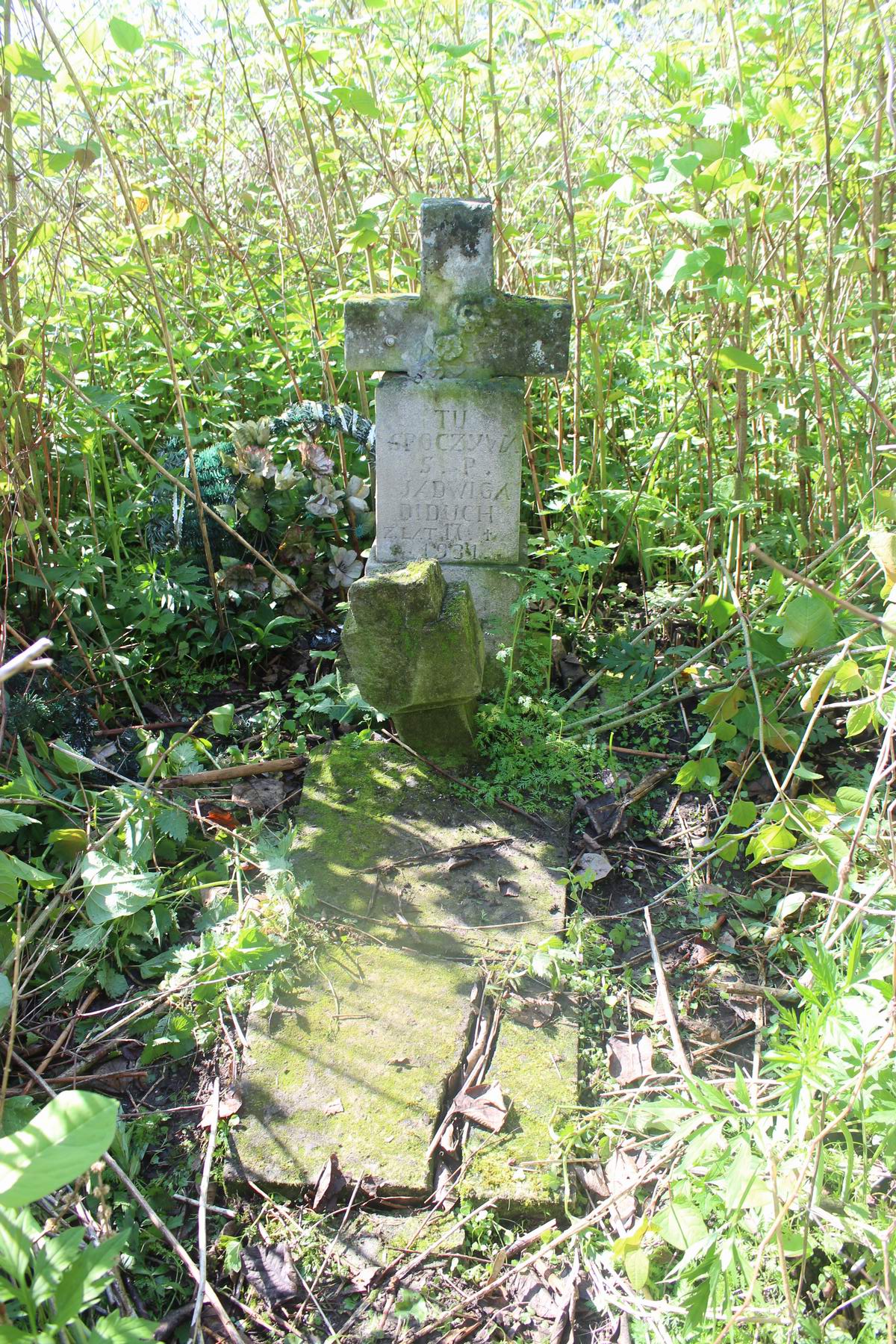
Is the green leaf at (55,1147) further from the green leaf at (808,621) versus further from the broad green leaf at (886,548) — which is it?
the green leaf at (808,621)

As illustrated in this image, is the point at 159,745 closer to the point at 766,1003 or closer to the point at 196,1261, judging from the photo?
the point at 196,1261

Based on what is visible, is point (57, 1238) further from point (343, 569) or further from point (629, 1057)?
point (343, 569)

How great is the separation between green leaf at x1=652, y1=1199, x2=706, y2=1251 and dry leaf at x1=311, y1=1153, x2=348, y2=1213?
25.2 inches

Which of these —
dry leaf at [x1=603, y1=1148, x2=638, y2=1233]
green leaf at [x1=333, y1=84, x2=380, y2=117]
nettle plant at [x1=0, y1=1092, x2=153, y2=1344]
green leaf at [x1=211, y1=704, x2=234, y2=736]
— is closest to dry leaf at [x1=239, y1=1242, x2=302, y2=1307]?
nettle plant at [x1=0, y1=1092, x2=153, y2=1344]

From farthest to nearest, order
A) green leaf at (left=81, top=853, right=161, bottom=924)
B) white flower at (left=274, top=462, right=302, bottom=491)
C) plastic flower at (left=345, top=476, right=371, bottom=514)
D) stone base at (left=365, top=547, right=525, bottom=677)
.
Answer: plastic flower at (left=345, top=476, right=371, bottom=514)
white flower at (left=274, top=462, right=302, bottom=491)
stone base at (left=365, top=547, right=525, bottom=677)
green leaf at (left=81, top=853, right=161, bottom=924)

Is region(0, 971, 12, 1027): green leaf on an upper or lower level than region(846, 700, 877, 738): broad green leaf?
lower

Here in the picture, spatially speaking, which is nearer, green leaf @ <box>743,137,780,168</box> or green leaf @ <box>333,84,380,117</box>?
green leaf @ <box>743,137,780,168</box>

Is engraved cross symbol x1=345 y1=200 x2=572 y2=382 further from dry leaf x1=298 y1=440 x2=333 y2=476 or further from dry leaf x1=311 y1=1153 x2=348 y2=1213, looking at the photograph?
dry leaf x1=311 y1=1153 x2=348 y2=1213

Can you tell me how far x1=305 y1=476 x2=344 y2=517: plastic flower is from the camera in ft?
11.9

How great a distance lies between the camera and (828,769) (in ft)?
9.34

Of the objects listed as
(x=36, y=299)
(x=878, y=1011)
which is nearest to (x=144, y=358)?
(x=36, y=299)

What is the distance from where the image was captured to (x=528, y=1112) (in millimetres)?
2049

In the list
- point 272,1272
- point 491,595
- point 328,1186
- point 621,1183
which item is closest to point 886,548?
point 621,1183

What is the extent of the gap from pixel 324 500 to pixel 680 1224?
2710 mm
